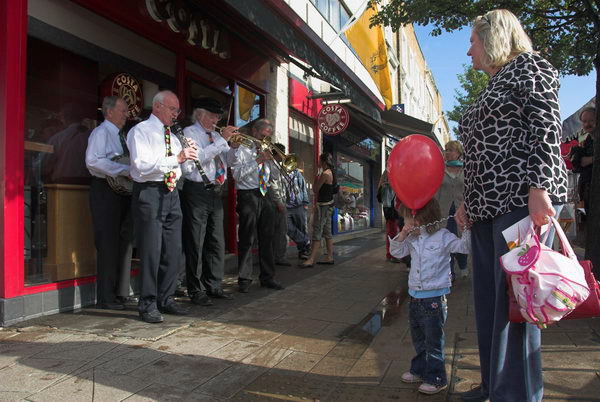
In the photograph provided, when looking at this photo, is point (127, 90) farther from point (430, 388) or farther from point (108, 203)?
point (430, 388)

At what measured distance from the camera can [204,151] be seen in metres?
4.44

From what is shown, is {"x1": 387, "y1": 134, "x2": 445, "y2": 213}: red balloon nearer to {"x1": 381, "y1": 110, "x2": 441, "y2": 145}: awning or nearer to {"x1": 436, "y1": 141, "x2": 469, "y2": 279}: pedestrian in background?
{"x1": 436, "y1": 141, "x2": 469, "y2": 279}: pedestrian in background

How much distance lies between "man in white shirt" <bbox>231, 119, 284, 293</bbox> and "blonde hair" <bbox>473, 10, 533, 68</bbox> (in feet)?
10.6

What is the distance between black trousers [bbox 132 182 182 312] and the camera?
3.85 metres

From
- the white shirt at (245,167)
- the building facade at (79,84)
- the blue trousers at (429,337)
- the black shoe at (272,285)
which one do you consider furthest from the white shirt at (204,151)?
the blue trousers at (429,337)

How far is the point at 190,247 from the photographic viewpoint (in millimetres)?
4582

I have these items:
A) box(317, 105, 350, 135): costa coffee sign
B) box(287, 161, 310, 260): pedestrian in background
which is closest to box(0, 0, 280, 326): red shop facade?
box(287, 161, 310, 260): pedestrian in background

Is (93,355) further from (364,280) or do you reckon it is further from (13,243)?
(364,280)

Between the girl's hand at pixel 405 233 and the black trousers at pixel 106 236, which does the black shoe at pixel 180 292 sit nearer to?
the black trousers at pixel 106 236

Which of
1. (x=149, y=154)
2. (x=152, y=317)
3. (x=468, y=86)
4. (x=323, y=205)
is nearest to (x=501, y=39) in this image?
(x=149, y=154)

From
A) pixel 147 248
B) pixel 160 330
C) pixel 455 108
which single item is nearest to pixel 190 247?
pixel 147 248

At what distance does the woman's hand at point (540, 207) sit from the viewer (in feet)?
6.40

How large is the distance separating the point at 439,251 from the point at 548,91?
1.09 meters

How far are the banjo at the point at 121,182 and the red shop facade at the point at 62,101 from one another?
0.53 m
